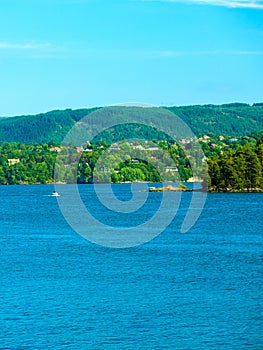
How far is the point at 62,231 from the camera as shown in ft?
206

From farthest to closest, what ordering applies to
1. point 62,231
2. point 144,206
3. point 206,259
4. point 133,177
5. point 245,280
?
1. point 133,177
2. point 144,206
3. point 62,231
4. point 206,259
5. point 245,280

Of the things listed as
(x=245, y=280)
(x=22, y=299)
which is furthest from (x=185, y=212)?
(x=22, y=299)

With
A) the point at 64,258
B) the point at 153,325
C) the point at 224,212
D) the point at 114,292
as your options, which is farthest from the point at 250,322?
the point at 224,212

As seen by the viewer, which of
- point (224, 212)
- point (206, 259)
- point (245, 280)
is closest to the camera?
point (245, 280)

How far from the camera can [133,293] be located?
3384 centimetres

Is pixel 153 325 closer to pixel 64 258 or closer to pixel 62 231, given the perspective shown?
pixel 64 258

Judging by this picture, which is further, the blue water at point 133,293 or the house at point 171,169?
the house at point 171,169

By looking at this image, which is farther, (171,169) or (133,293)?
(171,169)

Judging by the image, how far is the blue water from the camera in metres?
26.9

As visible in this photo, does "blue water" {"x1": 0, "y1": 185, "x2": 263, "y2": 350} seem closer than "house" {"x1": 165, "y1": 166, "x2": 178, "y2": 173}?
Yes

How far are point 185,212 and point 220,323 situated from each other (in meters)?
54.2

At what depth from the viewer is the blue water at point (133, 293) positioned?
26875mm

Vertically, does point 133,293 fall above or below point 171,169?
below

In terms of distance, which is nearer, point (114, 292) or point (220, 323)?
point (220, 323)
